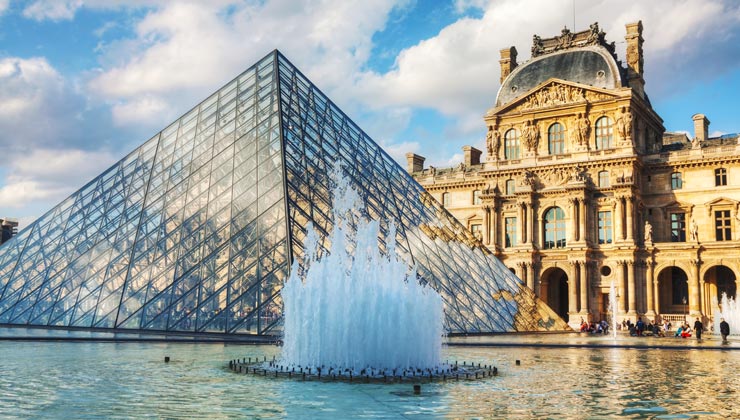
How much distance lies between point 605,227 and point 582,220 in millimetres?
1394

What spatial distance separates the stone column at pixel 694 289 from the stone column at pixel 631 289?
273 cm

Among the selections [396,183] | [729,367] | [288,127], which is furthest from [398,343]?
[396,183]

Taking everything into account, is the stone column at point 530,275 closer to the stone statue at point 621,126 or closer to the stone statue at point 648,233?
the stone statue at point 648,233

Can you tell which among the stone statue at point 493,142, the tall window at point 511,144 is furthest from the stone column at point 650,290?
the stone statue at point 493,142

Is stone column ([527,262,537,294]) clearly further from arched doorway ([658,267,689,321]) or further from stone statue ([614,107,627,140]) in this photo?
stone statue ([614,107,627,140])

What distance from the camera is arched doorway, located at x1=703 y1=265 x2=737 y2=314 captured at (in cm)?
3944

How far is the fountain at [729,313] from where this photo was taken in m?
35.4

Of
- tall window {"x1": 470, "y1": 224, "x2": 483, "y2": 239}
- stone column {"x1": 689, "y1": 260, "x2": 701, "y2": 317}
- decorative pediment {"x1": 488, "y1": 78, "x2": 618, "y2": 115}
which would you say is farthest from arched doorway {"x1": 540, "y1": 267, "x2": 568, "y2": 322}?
decorative pediment {"x1": 488, "y1": 78, "x2": 618, "y2": 115}

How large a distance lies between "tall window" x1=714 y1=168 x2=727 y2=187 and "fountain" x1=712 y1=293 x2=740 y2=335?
5981mm

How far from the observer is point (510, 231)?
45156 mm

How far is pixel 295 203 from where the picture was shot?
19.0 meters

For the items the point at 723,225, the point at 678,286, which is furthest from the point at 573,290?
the point at 723,225

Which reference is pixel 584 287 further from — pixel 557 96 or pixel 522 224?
pixel 557 96

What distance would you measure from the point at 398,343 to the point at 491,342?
7395 millimetres
